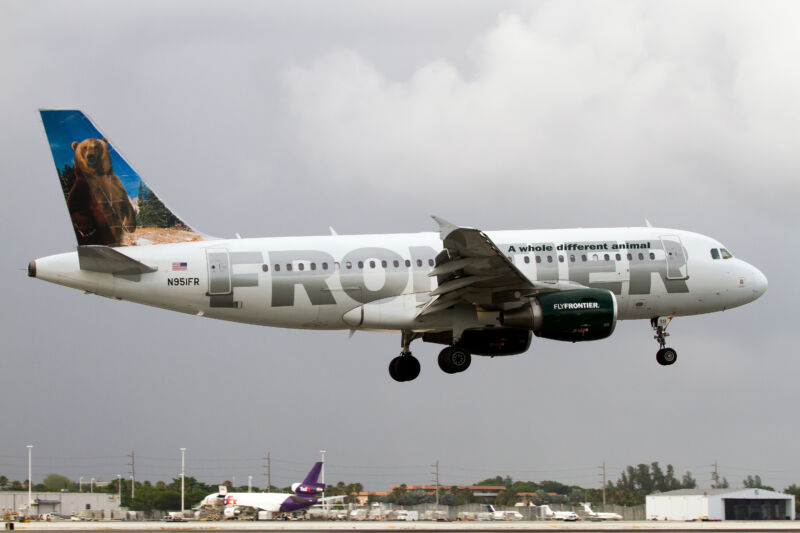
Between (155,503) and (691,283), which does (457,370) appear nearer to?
(691,283)

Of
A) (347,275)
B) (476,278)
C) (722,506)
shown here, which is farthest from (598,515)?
(347,275)

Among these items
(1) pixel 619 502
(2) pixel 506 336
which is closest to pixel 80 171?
(2) pixel 506 336

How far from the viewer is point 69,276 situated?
131 feet

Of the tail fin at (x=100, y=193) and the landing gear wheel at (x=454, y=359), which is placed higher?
the tail fin at (x=100, y=193)

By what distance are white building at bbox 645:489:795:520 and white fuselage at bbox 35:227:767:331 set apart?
28.8 m

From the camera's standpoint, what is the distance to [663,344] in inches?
1773

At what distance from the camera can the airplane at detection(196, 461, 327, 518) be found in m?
77.5

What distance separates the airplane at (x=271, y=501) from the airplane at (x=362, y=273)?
1504 inches

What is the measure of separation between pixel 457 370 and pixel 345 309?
524 centimetres

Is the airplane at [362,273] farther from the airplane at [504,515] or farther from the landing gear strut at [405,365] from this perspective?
the airplane at [504,515]

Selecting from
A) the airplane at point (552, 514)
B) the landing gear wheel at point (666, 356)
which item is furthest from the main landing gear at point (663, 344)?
the airplane at point (552, 514)

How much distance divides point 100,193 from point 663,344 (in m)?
24.5

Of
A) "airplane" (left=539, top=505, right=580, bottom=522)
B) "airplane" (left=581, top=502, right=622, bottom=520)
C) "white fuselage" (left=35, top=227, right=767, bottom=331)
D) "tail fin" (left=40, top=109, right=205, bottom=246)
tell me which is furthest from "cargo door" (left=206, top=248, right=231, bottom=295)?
"airplane" (left=539, top=505, right=580, bottom=522)

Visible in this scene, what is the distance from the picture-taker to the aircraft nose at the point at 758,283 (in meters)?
45.6
